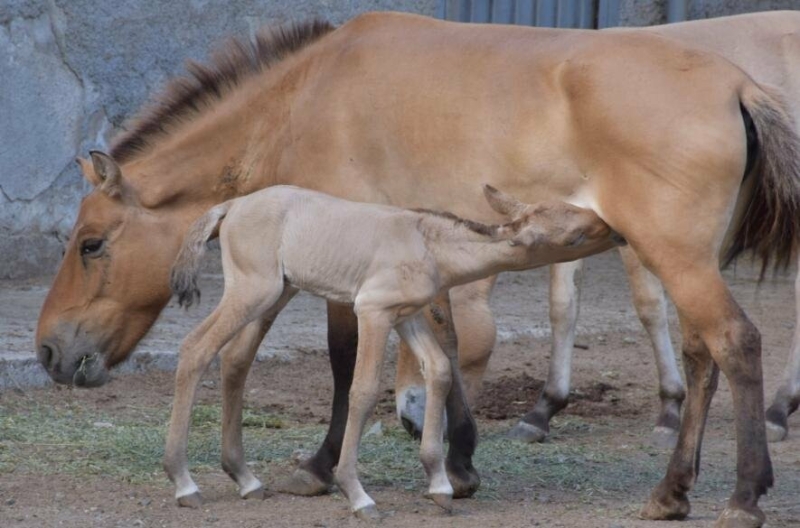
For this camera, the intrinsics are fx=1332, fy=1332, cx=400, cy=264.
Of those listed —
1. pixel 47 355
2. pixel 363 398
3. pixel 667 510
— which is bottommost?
pixel 667 510

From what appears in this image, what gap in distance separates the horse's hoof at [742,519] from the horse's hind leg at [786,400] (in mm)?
2029

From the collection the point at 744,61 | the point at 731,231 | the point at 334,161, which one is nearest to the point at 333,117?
the point at 334,161

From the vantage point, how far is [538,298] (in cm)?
923

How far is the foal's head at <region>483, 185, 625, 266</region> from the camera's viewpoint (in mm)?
4445

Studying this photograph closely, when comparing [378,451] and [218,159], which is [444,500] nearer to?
[378,451]

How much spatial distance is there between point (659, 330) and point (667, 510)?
2020 mm

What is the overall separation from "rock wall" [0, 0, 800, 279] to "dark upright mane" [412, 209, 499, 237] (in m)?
4.70

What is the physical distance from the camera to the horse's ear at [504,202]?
4.55 meters

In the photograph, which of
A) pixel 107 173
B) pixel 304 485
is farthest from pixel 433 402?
pixel 107 173

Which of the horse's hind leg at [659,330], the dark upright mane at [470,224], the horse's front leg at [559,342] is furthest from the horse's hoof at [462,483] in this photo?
the horse's hind leg at [659,330]

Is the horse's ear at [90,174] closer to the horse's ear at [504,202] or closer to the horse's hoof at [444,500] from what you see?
the horse's ear at [504,202]

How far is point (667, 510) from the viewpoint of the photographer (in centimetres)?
453

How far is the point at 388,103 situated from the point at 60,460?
1878 mm

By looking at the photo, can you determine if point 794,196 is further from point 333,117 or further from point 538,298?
point 538,298
